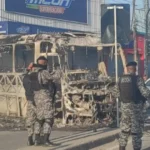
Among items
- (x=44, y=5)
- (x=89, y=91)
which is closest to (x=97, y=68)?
(x=89, y=91)

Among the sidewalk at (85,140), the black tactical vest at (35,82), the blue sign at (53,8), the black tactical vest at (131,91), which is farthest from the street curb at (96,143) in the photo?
the blue sign at (53,8)

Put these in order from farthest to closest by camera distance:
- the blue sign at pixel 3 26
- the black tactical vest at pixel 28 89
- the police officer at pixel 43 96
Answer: the blue sign at pixel 3 26, the black tactical vest at pixel 28 89, the police officer at pixel 43 96

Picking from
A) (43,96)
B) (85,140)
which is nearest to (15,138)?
(85,140)

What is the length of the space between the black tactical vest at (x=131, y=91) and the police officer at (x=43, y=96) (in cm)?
132

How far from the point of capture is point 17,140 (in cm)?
1051

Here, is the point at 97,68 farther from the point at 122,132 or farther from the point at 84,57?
the point at 122,132

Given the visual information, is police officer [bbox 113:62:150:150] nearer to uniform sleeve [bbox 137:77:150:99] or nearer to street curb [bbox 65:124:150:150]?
uniform sleeve [bbox 137:77:150:99]

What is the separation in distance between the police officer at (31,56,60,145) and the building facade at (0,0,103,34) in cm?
2047

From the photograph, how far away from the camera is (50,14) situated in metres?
36.1

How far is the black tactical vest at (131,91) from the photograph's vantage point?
28.7 feet

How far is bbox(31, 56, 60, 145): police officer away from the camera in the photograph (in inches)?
362

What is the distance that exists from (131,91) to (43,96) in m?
1.64

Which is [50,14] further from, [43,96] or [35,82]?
[43,96]

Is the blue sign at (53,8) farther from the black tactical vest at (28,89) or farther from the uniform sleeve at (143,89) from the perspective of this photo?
the uniform sleeve at (143,89)
